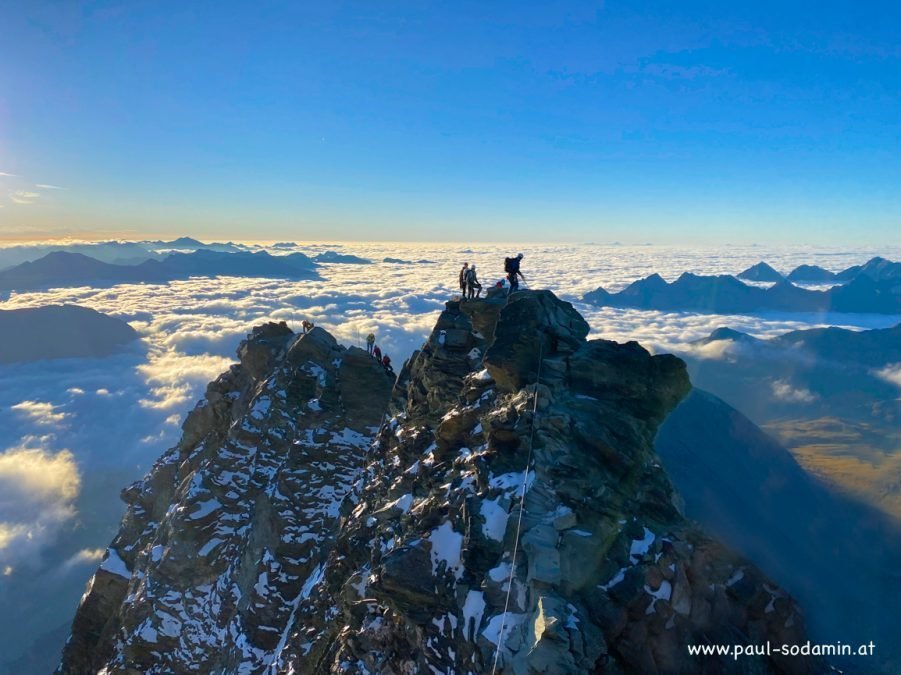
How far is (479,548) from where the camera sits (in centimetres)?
2117

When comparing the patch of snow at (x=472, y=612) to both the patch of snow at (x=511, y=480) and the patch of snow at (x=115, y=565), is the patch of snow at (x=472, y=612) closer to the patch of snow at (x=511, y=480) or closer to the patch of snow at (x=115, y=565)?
the patch of snow at (x=511, y=480)

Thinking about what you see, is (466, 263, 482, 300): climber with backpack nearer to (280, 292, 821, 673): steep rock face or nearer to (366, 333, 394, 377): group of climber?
(280, 292, 821, 673): steep rock face

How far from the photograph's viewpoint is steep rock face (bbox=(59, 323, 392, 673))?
44750 millimetres

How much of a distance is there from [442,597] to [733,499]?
619 ft

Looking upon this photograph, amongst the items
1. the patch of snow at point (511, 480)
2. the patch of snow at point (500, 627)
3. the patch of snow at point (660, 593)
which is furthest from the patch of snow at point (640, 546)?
the patch of snow at point (500, 627)

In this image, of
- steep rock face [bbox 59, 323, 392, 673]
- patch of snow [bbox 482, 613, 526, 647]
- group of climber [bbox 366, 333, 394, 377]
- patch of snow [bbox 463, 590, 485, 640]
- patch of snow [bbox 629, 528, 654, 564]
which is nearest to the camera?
patch of snow [bbox 482, 613, 526, 647]

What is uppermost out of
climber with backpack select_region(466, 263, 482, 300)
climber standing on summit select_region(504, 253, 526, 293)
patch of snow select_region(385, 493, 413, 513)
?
climber standing on summit select_region(504, 253, 526, 293)

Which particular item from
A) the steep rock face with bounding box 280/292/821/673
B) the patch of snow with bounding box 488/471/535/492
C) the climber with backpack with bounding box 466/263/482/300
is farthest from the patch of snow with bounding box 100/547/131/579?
the patch of snow with bounding box 488/471/535/492

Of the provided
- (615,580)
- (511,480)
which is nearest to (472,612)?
(511,480)

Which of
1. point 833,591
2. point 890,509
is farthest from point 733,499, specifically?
point 890,509

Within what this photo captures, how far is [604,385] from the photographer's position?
26.4 m

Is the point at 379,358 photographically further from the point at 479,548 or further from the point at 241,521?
the point at 479,548

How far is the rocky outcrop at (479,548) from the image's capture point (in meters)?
18.6

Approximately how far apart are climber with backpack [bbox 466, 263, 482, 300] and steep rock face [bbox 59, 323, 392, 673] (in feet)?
68.3
